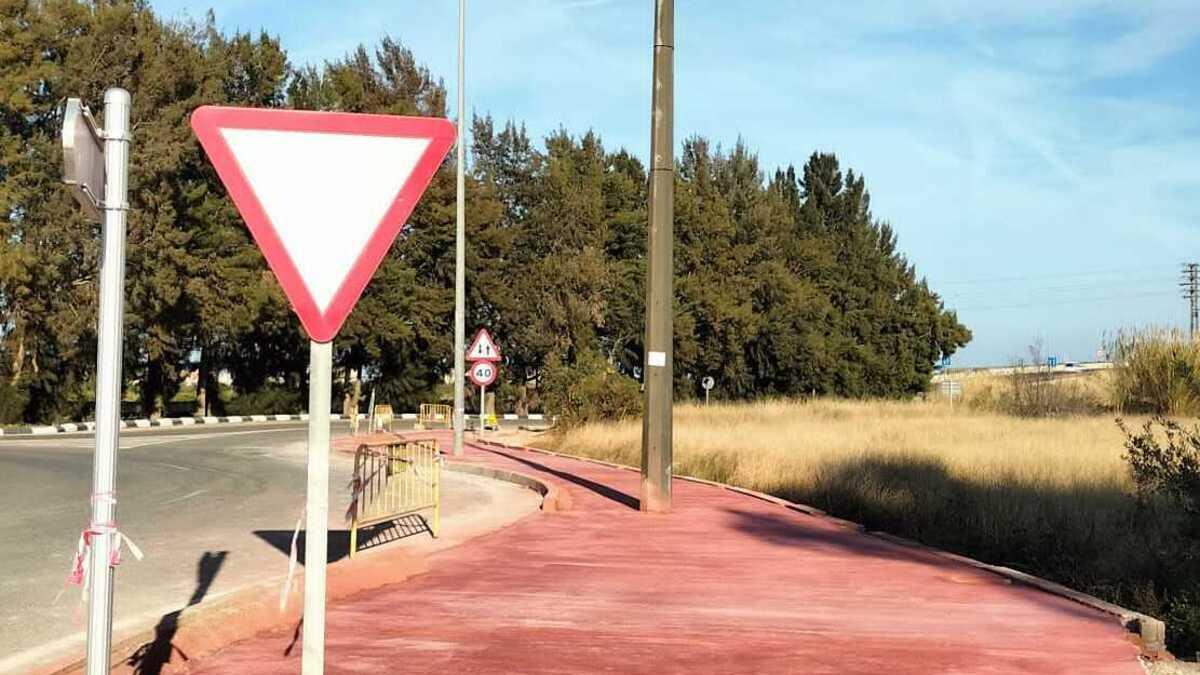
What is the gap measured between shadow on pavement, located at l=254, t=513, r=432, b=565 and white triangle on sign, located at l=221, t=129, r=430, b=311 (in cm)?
724

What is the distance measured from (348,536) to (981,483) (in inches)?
323

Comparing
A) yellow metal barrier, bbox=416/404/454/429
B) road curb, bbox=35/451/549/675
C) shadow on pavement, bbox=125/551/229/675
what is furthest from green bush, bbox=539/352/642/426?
shadow on pavement, bbox=125/551/229/675

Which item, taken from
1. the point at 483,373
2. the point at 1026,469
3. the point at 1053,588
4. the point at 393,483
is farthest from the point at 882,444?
the point at 1053,588

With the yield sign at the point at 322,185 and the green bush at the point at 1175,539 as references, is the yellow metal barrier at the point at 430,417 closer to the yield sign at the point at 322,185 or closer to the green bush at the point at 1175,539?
the green bush at the point at 1175,539

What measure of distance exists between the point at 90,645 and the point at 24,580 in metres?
6.69

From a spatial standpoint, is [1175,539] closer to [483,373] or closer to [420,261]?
[483,373]

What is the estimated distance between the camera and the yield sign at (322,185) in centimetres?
369

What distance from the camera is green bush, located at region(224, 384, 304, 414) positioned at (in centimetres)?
5469

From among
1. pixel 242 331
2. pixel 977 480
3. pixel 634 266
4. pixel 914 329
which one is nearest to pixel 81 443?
pixel 242 331

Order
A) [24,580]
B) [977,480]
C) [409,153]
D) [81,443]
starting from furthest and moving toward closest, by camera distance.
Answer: [81,443]
[977,480]
[24,580]
[409,153]

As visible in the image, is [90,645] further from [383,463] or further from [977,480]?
[977,480]

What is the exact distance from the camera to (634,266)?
62219mm

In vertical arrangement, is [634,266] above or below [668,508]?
above

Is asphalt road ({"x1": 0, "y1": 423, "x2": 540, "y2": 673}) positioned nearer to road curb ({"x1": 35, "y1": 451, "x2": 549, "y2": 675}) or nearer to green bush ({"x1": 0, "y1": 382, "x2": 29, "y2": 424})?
road curb ({"x1": 35, "y1": 451, "x2": 549, "y2": 675})
